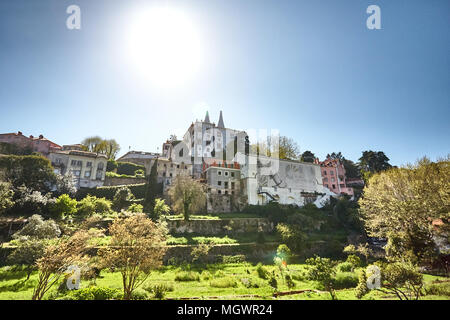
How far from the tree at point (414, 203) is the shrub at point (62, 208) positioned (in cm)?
3479

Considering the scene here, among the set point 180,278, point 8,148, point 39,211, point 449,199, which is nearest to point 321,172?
point 449,199

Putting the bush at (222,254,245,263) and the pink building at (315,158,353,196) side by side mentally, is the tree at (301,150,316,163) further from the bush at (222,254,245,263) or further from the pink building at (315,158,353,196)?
the bush at (222,254,245,263)

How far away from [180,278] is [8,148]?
40957mm

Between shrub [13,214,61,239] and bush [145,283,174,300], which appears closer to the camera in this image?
bush [145,283,174,300]

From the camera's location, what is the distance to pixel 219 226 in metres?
29.7

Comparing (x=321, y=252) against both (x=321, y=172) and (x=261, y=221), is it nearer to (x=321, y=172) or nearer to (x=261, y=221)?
(x=261, y=221)

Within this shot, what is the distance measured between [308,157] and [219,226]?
32.7m

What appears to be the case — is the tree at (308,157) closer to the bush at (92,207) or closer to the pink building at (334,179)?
the pink building at (334,179)

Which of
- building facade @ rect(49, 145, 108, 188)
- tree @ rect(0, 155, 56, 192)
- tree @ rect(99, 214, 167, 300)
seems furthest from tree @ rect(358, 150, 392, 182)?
tree @ rect(0, 155, 56, 192)

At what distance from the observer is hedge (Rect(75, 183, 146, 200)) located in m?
32.8

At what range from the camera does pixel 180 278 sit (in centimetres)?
1667

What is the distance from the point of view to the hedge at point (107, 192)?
3278 cm

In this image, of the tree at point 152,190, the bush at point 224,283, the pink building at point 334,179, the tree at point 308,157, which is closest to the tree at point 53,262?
the bush at point 224,283

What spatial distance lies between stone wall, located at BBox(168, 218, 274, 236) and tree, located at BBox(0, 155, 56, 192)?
1993cm
